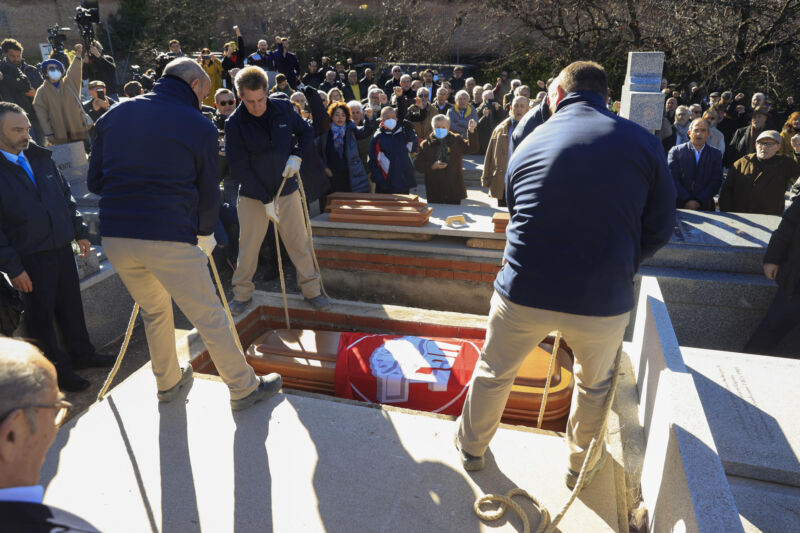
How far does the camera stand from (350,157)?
693 cm

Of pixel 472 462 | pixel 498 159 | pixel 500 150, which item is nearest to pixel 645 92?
pixel 500 150

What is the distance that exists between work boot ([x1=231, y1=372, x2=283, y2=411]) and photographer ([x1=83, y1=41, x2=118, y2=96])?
12.2 meters

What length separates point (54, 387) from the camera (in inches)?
48.3

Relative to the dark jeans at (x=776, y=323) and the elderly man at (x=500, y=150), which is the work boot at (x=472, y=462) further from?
the elderly man at (x=500, y=150)

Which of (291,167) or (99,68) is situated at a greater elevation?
(99,68)

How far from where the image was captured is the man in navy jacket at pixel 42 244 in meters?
3.79

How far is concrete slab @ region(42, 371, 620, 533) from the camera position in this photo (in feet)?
8.04

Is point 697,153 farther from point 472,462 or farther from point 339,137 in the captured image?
point 472,462

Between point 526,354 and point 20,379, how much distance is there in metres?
1.91

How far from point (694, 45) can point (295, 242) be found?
47.7ft

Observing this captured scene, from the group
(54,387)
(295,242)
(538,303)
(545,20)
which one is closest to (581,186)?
(538,303)

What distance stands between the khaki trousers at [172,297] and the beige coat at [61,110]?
7095 millimetres

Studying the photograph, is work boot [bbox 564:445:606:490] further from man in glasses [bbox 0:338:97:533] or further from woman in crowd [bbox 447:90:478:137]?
woman in crowd [bbox 447:90:478:137]

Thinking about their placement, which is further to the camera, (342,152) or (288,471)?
(342,152)
